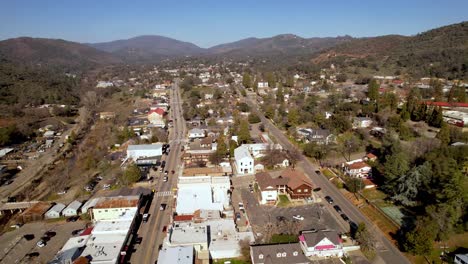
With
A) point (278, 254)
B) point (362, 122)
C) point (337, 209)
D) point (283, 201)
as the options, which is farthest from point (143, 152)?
point (362, 122)

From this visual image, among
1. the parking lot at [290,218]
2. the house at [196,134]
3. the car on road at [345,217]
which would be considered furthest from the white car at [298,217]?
the house at [196,134]

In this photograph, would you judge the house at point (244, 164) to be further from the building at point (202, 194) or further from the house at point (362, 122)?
the house at point (362, 122)

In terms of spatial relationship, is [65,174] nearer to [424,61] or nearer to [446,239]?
[446,239]

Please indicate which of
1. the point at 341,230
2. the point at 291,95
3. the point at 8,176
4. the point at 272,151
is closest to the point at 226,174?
the point at 272,151

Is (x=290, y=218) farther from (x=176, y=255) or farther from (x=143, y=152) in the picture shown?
(x=143, y=152)

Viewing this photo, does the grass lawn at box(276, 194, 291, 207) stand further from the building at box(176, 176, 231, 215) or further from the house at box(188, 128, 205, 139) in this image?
the house at box(188, 128, 205, 139)

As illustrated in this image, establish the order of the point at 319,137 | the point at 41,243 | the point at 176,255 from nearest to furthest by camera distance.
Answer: the point at 176,255
the point at 41,243
the point at 319,137

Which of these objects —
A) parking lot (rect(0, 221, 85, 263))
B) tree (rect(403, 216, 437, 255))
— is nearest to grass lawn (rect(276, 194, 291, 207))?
tree (rect(403, 216, 437, 255))

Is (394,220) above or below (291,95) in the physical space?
below
